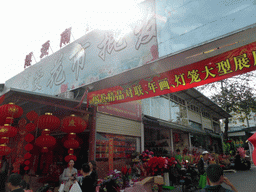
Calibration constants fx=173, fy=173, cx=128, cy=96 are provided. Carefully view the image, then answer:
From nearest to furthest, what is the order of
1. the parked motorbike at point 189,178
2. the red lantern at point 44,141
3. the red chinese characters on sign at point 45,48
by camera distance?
1. the red lantern at point 44,141
2. the parked motorbike at point 189,178
3. the red chinese characters on sign at point 45,48

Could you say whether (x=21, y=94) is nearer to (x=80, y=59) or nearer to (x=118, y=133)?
(x=80, y=59)

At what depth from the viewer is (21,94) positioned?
18.5 ft

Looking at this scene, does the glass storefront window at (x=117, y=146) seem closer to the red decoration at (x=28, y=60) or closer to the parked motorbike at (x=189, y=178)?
the parked motorbike at (x=189, y=178)

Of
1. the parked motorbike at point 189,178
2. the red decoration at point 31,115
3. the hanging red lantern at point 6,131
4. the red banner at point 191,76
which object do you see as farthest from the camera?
the parked motorbike at point 189,178

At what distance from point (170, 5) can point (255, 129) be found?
26.7 m

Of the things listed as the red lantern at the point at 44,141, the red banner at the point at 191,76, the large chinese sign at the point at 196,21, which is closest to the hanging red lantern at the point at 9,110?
the red lantern at the point at 44,141

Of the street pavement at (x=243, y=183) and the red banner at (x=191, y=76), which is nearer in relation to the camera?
the red banner at (x=191, y=76)

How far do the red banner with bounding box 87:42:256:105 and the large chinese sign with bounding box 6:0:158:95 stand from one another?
0.72 m

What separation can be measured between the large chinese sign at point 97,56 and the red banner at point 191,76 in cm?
72

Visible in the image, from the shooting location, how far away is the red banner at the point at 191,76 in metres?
4.19

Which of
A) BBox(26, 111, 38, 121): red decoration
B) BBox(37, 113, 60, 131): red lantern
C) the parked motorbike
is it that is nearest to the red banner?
BBox(37, 113, 60, 131): red lantern

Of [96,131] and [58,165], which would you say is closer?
[96,131]

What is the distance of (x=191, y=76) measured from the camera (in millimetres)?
4926

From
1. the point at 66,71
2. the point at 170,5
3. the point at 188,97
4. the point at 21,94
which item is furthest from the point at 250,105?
the point at 21,94
